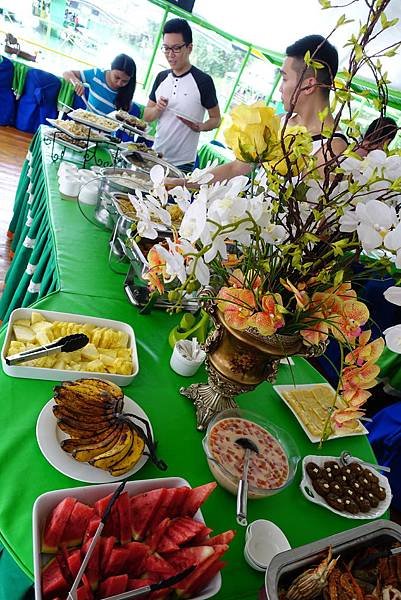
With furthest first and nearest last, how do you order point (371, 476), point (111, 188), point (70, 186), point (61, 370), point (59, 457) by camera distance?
point (70, 186) → point (111, 188) → point (371, 476) → point (61, 370) → point (59, 457)

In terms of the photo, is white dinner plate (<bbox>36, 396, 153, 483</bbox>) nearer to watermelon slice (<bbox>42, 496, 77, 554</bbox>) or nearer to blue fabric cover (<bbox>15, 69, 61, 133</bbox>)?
watermelon slice (<bbox>42, 496, 77, 554</bbox>)

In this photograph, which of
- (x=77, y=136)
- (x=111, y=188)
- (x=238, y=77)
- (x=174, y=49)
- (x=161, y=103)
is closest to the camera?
(x=111, y=188)

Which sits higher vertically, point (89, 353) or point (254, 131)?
point (254, 131)

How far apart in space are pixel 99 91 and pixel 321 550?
3239 millimetres

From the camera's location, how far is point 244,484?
0.74 metres

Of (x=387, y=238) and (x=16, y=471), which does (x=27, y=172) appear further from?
(x=387, y=238)

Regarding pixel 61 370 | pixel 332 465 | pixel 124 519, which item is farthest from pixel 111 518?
pixel 332 465

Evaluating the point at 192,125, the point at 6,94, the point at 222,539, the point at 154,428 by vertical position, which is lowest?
the point at 6,94

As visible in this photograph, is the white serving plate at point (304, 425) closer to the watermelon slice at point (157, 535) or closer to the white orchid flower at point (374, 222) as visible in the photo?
the watermelon slice at point (157, 535)

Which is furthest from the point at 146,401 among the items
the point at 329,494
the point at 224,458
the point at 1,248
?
the point at 1,248

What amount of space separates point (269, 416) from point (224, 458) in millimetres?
289

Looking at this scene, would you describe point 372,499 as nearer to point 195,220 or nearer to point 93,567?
point 93,567

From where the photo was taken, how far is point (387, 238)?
20.4 inches

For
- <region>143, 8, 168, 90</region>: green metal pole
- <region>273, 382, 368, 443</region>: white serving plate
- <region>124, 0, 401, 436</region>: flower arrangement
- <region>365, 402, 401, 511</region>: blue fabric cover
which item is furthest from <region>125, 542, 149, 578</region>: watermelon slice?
<region>143, 8, 168, 90</region>: green metal pole
